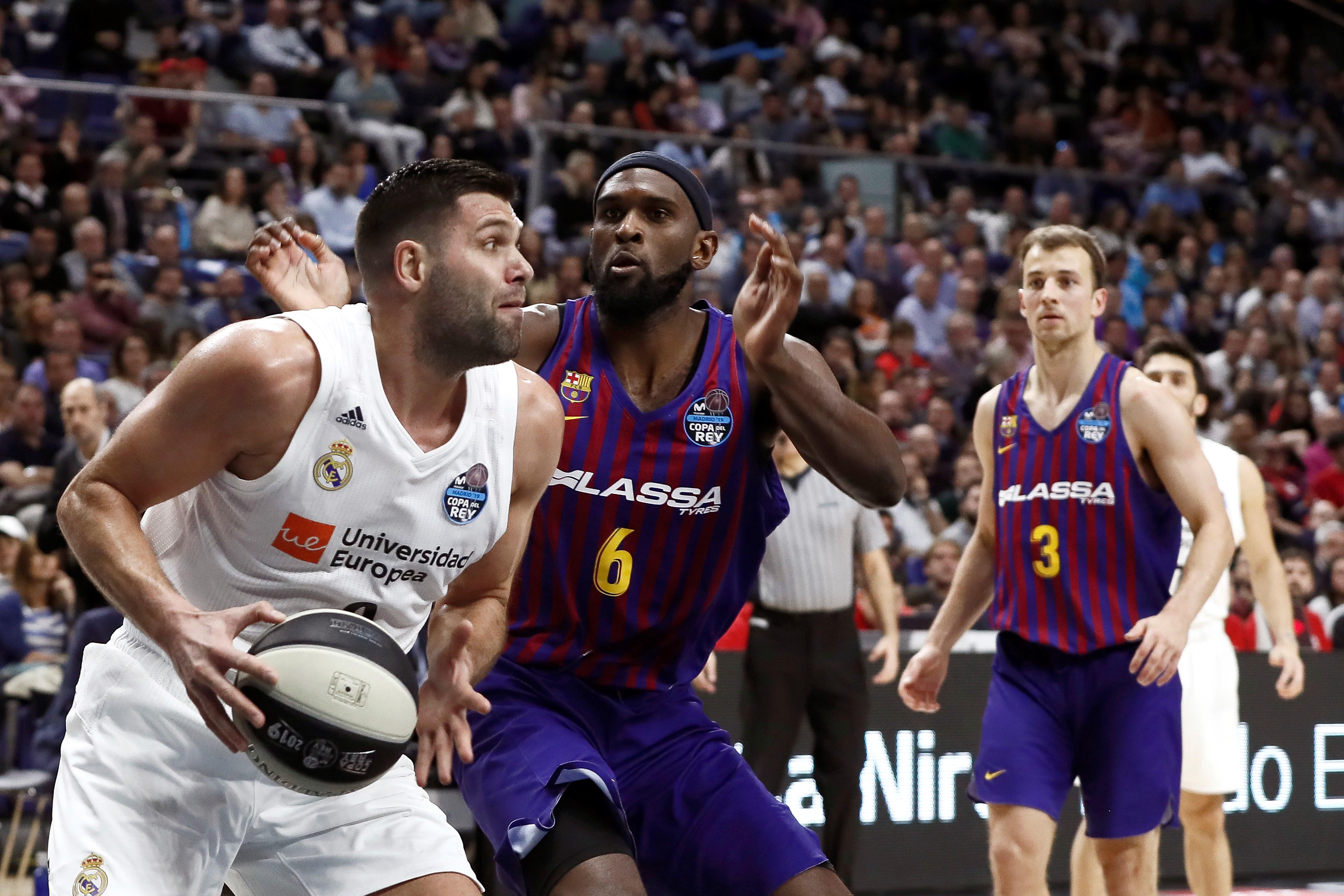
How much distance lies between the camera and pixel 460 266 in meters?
3.34

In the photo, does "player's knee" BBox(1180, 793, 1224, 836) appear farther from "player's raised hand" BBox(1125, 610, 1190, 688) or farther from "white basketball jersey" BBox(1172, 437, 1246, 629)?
"player's raised hand" BBox(1125, 610, 1190, 688)

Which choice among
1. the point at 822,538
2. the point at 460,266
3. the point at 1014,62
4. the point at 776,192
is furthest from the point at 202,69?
the point at 460,266

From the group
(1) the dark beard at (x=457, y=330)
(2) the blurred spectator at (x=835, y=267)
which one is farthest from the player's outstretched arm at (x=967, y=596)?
(2) the blurred spectator at (x=835, y=267)

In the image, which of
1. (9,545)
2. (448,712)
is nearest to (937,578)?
(9,545)

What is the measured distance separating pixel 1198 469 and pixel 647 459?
82.3 inches

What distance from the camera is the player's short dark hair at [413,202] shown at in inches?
133

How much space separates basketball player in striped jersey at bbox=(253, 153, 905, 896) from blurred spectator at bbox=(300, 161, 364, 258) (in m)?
7.83

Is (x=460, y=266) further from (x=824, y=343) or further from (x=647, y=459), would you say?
(x=824, y=343)

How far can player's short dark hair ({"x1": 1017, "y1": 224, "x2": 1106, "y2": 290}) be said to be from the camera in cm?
527

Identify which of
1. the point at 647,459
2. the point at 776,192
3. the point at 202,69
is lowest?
the point at 647,459

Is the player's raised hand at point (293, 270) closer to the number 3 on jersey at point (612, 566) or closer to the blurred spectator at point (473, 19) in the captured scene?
the number 3 on jersey at point (612, 566)

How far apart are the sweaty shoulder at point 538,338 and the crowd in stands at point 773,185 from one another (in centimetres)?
308

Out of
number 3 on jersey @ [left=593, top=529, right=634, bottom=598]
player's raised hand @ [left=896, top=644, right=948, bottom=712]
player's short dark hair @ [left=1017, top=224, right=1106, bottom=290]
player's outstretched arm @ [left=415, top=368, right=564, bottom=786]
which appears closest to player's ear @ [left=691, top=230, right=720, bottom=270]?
player's outstretched arm @ [left=415, top=368, right=564, bottom=786]

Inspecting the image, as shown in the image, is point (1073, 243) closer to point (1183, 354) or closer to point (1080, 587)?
point (1080, 587)
